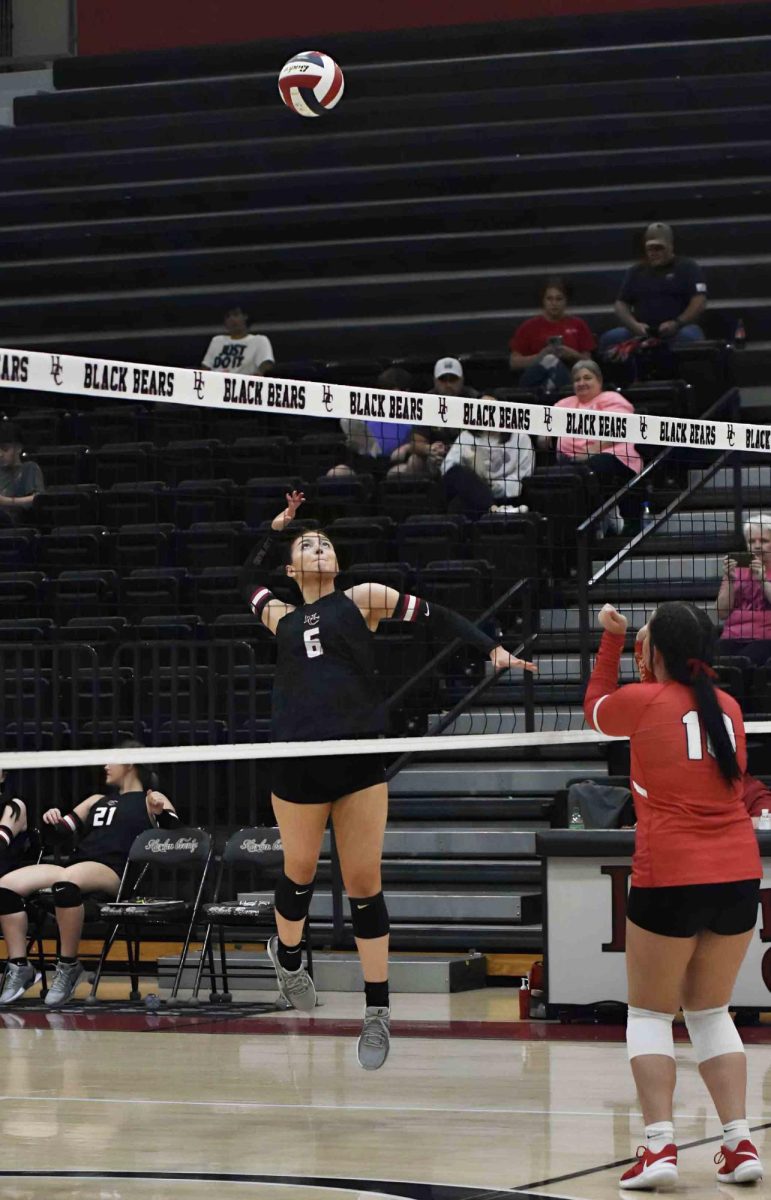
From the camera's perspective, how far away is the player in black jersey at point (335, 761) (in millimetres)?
7289

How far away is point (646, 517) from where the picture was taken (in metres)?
13.1

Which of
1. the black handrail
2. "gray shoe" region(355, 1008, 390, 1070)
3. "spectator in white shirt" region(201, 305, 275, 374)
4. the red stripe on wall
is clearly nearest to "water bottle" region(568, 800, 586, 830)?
the black handrail

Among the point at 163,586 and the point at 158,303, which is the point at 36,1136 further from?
the point at 158,303

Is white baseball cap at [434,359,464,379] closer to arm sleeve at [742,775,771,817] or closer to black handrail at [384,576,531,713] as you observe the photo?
black handrail at [384,576,531,713]

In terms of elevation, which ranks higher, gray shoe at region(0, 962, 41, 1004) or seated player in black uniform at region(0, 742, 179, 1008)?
seated player in black uniform at region(0, 742, 179, 1008)

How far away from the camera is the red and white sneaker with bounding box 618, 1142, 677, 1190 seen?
18.1 feet

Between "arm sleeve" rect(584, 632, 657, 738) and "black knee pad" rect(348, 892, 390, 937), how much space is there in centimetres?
174

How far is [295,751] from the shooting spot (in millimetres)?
7293

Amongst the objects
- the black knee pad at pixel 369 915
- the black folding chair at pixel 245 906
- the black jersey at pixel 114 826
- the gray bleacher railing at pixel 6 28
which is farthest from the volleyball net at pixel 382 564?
the gray bleacher railing at pixel 6 28

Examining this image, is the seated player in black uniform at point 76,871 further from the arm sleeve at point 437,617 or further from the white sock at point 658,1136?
the white sock at point 658,1136

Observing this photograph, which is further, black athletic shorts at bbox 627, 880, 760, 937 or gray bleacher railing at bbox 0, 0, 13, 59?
gray bleacher railing at bbox 0, 0, 13, 59

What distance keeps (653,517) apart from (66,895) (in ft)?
15.7

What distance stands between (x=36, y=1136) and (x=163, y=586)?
6.59 m

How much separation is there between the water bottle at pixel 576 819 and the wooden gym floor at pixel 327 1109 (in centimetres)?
99
